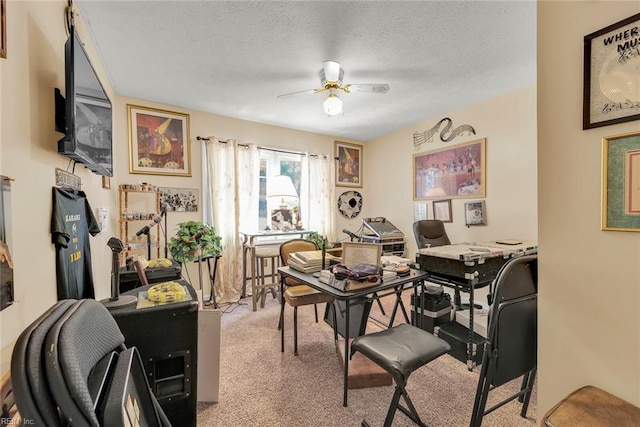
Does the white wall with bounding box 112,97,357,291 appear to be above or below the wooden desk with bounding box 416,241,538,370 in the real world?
above

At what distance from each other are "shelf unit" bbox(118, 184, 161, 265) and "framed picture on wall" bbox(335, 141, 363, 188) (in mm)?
2927

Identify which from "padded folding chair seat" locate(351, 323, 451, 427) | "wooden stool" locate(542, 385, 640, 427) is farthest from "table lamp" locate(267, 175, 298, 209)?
"wooden stool" locate(542, 385, 640, 427)

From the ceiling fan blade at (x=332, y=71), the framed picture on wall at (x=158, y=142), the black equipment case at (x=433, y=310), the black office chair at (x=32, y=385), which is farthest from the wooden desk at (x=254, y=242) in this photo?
the black office chair at (x=32, y=385)

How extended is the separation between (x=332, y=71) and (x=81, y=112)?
1.87m

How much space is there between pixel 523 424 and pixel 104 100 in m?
3.31

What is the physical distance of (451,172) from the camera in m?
3.65

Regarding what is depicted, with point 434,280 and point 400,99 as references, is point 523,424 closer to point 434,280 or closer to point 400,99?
point 434,280

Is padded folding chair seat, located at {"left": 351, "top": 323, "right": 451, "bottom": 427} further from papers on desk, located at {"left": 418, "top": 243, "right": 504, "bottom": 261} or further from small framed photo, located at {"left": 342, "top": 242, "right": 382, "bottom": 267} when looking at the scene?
papers on desk, located at {"left": 418, "top": 243, "right": 504, "bottom": 261}

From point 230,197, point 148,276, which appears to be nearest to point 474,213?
point 230,197

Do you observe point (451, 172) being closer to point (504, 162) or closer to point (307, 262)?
point (504, 162)

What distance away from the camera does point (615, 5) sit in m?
0.88

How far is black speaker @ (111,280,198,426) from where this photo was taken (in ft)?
3.92

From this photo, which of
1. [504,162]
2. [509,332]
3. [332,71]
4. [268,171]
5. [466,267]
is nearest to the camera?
[509,332]

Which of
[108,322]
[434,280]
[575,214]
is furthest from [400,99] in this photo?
[108,322]
